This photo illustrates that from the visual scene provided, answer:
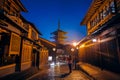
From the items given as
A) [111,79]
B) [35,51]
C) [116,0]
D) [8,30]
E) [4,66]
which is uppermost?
[116,0]

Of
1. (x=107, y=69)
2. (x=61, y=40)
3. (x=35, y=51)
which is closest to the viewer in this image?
(x=107, y=69)

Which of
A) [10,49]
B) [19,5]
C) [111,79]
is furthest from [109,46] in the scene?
[19,5]

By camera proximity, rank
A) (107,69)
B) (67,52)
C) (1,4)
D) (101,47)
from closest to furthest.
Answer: (1,4) < (107,69) < (101,47) < (67,52)

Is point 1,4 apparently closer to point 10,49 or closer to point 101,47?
point 10,49

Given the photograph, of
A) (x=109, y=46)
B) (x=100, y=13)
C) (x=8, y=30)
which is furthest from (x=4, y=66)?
(x=100, y=13)

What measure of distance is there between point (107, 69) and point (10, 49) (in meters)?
9.19

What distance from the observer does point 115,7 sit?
12.0 metres

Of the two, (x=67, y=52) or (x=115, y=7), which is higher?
(x=115, y=7)

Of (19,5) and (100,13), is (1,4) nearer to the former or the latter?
(19,5)

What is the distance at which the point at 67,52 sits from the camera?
122ft

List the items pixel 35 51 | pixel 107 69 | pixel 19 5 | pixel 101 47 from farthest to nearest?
pixel 35 51, pixel 19 5, pixel 101 47, pixel 107 69

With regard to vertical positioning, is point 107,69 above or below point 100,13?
below

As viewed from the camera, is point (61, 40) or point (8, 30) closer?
point (8, 30)

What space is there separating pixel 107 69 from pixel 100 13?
8.54 m
